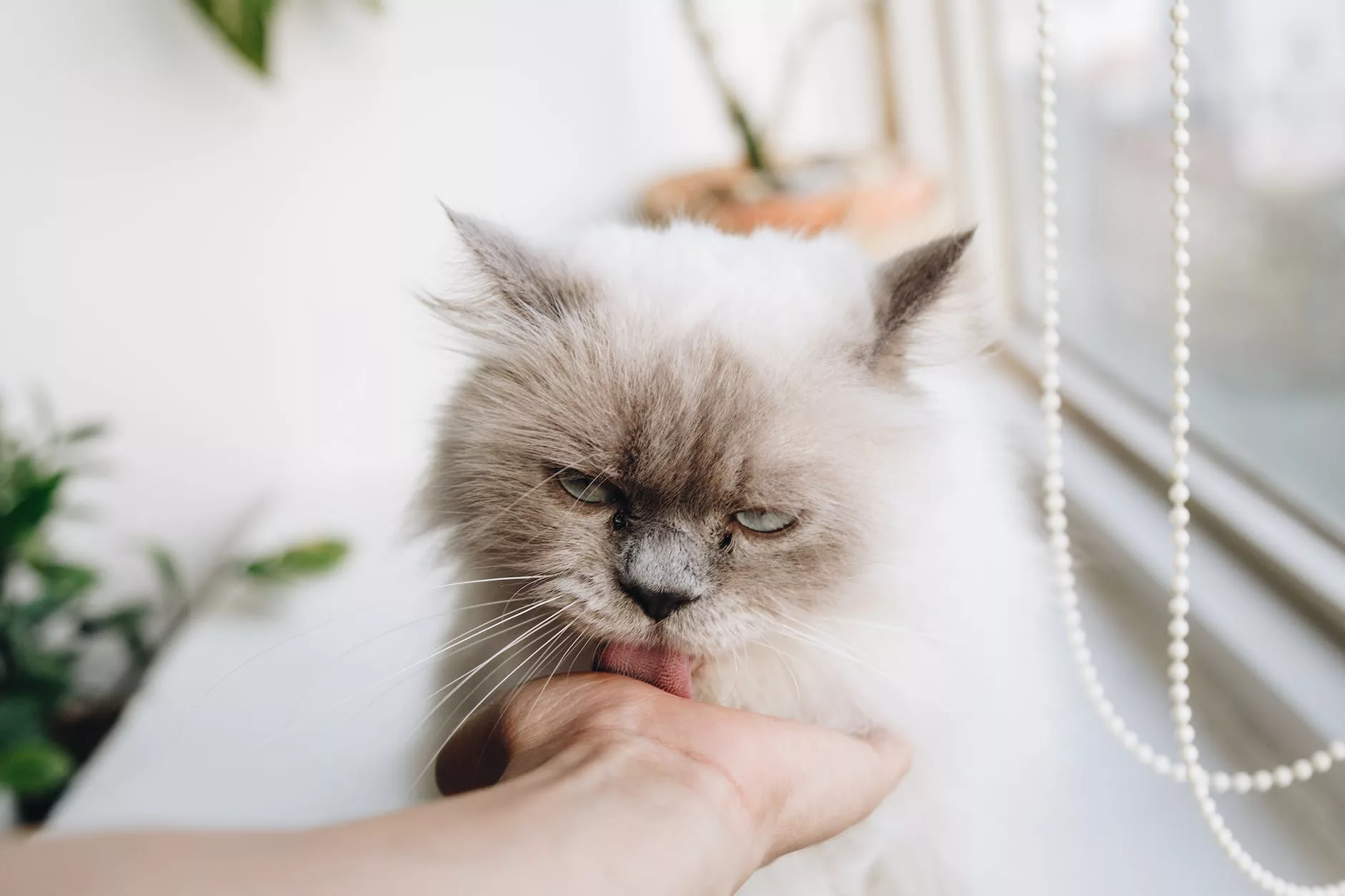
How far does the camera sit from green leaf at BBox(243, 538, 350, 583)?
58.1 inches

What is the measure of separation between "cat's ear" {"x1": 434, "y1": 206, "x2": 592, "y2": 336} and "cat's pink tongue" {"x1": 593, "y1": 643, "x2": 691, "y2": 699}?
29 centimetres

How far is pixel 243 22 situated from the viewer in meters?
1.54

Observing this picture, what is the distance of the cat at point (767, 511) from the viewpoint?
0.71m

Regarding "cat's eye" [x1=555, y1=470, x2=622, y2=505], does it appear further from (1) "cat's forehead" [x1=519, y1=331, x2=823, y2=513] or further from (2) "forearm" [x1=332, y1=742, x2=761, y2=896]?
(2) "forearm" [x1=332, y1=742, x2=761, y2=896]

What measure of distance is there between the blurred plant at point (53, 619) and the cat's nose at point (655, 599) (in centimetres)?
87

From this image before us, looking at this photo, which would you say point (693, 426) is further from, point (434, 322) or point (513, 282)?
point (434, 322)

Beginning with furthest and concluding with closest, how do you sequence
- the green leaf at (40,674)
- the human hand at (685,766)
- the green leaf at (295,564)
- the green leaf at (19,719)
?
the green leaf at (295,564) < the green leaf at (40,674) < the green leaf at (19,719) < the human hand at (685,766)

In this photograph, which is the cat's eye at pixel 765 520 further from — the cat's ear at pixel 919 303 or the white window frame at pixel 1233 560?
the white window frame at pixel 1233 560

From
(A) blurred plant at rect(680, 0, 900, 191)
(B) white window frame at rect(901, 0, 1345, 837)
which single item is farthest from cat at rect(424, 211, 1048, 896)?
(A) blurred plant at rect(680, 0, 900, 191)

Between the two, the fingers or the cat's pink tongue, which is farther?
the cat's pink tongue

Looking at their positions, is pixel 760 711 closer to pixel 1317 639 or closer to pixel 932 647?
pixel 932 647

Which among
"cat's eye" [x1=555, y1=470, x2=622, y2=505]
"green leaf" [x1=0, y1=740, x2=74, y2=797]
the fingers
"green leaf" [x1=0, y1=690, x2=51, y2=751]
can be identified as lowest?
"green leaf" [x1=0, y1=690, x2=51, y2=751]

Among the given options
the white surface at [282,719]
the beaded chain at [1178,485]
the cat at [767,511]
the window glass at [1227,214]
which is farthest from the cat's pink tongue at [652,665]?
the window glass at [1227,214]

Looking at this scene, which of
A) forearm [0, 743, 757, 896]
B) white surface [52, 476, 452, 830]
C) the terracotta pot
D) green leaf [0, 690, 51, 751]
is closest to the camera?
forearm [0, 743, 757, 896]
